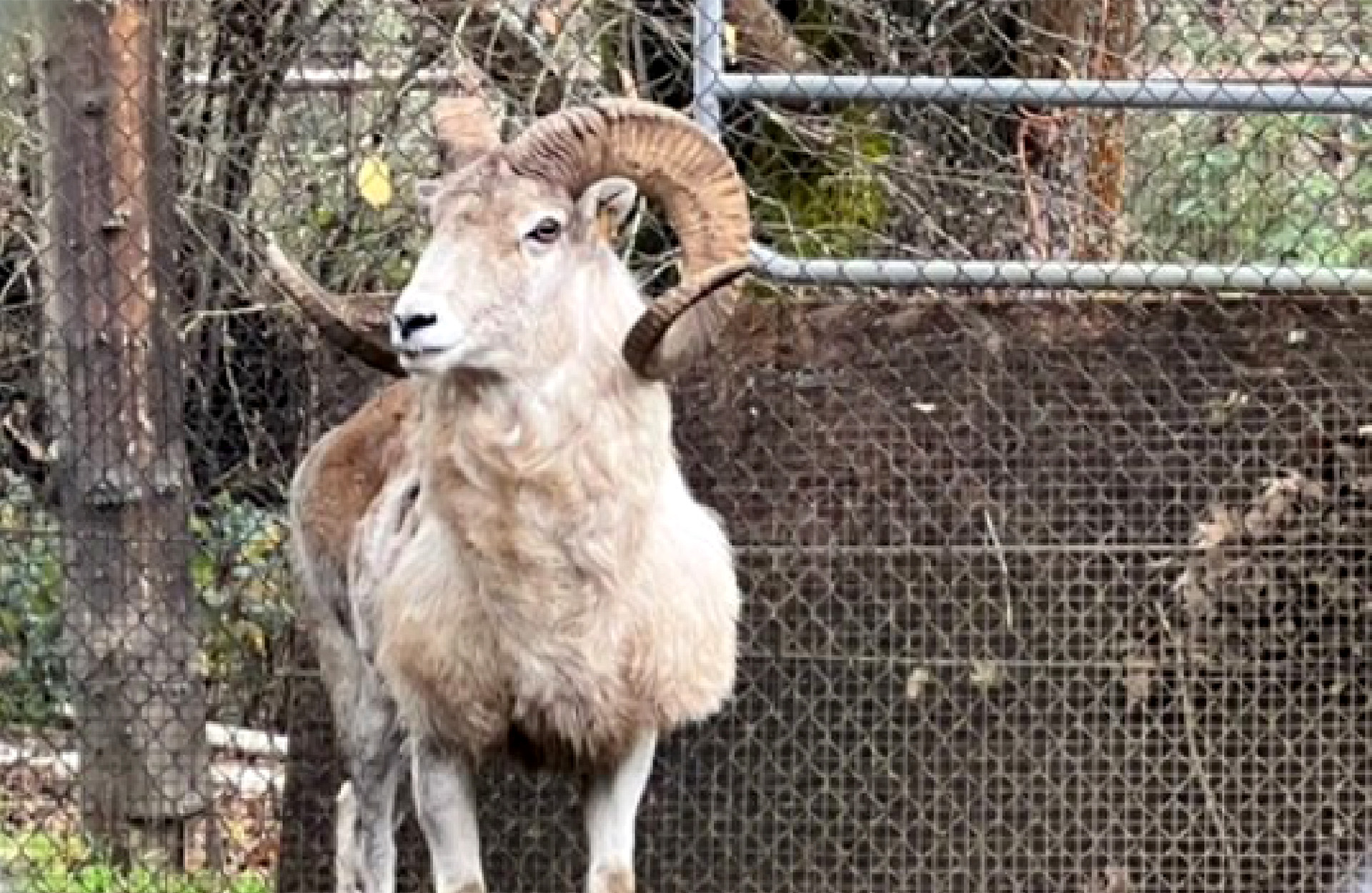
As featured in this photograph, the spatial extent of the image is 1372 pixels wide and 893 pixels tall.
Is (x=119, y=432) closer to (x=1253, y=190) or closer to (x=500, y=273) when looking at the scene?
(x=500, y=273)

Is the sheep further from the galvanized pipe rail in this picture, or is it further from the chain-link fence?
the chain-link fence

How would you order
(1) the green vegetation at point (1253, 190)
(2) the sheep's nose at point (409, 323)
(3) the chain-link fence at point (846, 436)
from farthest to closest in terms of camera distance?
(1) the green vegetation at point (1253, 190) < (3) the chain-link fence at point (846, 436) < (2) the sheep's nose at point (409, 323)

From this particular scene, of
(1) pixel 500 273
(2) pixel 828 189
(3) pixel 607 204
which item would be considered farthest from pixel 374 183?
(1) pixel 500 273

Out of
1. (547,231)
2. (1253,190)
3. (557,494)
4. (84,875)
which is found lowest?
(84,875)

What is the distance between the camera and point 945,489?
26.1 feet

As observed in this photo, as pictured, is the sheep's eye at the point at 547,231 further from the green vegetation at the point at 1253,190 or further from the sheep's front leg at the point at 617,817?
the green vegetation at the point at 1253,190

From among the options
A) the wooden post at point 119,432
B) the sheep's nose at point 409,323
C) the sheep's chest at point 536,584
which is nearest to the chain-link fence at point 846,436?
the wooden post at point 119,432

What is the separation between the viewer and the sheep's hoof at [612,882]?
22.9ft

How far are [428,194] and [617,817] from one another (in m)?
1.62

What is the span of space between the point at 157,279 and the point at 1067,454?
3182mm

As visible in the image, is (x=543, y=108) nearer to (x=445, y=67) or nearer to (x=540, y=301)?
(x=445, y=67)

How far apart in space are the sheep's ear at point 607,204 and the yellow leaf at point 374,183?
1.72m

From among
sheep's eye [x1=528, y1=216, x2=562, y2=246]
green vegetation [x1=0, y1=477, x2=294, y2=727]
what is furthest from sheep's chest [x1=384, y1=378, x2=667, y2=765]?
green vegetation [x1=0, y1=477, x2=294, y2=727]

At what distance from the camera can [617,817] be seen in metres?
7.05
